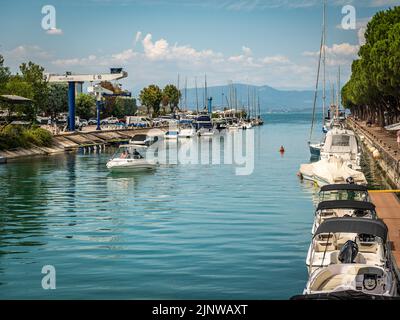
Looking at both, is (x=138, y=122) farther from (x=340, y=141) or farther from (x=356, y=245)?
(x=356, y=245)

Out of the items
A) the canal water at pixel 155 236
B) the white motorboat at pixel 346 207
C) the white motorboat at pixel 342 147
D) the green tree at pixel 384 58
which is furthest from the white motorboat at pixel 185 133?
the white motorboat at pixel 346 207

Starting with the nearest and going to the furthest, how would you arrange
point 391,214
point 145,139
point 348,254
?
point 348,254 → point 391,214 → point 145,139

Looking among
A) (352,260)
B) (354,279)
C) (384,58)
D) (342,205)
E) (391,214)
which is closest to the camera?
(354,279)

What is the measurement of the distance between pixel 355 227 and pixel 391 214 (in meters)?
11.8

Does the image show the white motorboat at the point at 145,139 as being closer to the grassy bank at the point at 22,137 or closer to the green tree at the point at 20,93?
the grassy bank at the point at 22,137

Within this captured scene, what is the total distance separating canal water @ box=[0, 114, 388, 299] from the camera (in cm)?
2245

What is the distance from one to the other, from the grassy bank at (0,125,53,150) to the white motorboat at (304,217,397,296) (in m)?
69.4

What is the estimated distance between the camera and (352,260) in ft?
63.5

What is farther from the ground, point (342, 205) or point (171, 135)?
point (171, 135)

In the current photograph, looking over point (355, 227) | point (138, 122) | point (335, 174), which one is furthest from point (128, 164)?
point (138, 122)

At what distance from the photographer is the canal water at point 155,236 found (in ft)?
73.7

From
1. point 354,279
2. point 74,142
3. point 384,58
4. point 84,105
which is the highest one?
point 384,58

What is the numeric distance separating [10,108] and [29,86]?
1379cm
